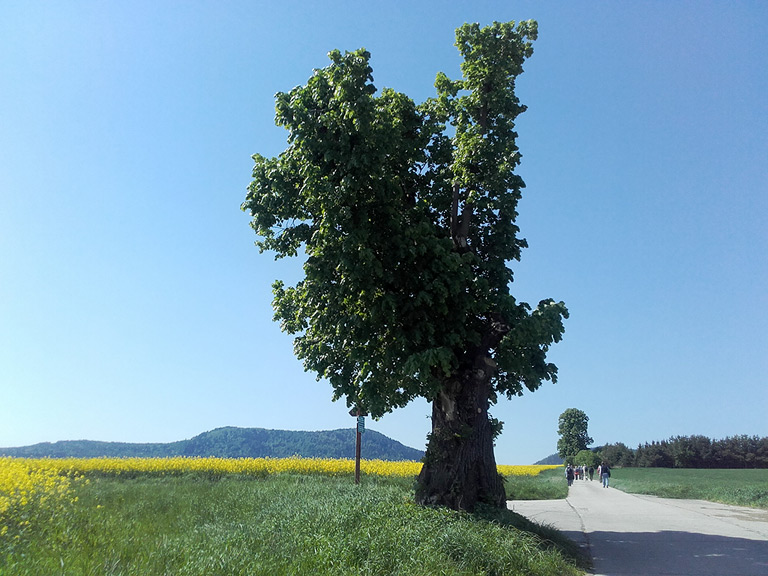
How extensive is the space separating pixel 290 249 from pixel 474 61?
6.39 m

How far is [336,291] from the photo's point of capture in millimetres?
11844

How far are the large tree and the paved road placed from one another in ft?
8.73

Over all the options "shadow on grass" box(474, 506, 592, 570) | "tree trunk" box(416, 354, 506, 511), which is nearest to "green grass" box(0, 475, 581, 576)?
"shadow on grass" box(474, 506, 592, 570)

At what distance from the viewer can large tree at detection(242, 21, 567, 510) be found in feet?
37.0

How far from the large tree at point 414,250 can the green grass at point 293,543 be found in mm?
2286

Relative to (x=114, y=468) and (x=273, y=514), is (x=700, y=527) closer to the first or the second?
(x=273, y=514)

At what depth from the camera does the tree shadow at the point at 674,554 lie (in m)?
9.08

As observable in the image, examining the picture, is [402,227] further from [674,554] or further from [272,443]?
[272,443]

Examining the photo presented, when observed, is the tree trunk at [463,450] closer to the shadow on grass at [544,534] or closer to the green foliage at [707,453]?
the shadow on grass at [544,534]

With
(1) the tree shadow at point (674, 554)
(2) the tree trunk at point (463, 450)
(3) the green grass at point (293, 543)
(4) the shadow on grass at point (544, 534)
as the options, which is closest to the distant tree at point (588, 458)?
(1) the tree shadow at point (674, 554)

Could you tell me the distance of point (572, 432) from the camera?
89.4m

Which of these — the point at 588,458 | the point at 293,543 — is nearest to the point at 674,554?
the point at 293,543

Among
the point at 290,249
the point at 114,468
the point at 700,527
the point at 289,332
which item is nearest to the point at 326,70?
the point at 290,249

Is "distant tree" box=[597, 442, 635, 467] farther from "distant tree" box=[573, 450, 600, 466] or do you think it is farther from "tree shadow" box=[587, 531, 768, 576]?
"tree shadow" box=[587, 531, 768, 576]
